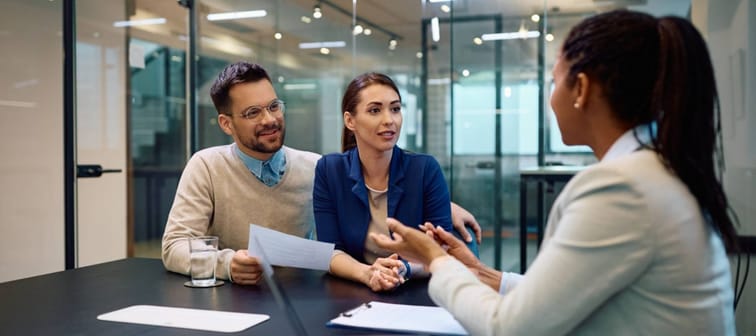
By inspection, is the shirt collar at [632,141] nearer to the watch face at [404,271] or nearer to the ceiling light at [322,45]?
the watch face at [404,271]

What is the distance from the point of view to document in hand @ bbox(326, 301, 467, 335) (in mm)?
1147

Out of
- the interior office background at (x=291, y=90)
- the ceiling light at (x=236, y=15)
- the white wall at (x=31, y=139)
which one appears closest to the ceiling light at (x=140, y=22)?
the interior office background at (x=291, y=90)

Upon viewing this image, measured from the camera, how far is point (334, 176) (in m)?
1.92

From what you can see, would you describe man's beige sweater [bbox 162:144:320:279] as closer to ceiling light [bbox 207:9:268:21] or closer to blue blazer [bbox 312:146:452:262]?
blue blazer [bbox 312:146:452:262]

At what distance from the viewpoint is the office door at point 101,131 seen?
12.9ft

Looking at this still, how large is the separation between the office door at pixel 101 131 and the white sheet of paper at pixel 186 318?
104 inches

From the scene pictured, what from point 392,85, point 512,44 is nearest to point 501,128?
point 512,44

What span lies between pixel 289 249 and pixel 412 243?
502 mm

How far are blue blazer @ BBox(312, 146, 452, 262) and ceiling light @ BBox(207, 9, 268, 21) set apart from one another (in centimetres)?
272

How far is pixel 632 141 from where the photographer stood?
93 cm

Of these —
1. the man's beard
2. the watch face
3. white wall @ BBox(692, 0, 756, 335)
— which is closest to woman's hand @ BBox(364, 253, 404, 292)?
the watch face

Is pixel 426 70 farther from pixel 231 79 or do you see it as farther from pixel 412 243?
pixel 412 243

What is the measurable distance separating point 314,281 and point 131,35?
126 inches

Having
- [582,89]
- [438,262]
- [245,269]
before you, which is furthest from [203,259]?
[582,89]
